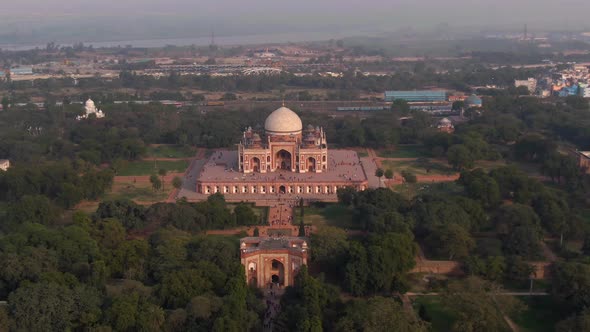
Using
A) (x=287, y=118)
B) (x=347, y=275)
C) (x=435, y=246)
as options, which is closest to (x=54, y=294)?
(x=347, y=275)

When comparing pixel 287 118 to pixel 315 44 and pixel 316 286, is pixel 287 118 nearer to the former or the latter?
pixel 316 286

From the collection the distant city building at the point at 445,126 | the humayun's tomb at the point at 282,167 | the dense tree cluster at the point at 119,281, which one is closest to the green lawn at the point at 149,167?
the humayun's tomb at the point at 282,167

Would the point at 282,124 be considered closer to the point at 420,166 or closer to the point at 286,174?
the point at 286,174

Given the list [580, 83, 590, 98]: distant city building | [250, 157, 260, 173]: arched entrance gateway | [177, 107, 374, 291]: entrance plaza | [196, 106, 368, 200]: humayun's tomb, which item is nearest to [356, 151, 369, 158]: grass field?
[177, 107, 374, 291]: entrance plaza

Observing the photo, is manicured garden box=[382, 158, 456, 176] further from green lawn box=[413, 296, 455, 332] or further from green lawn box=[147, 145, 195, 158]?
green lawn box=[413, 296, 455, 332]

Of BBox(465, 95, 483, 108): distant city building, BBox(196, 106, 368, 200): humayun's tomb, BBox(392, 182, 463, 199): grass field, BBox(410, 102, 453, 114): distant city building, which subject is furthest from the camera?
BBox(410, 102, 453, 114): distant city building
